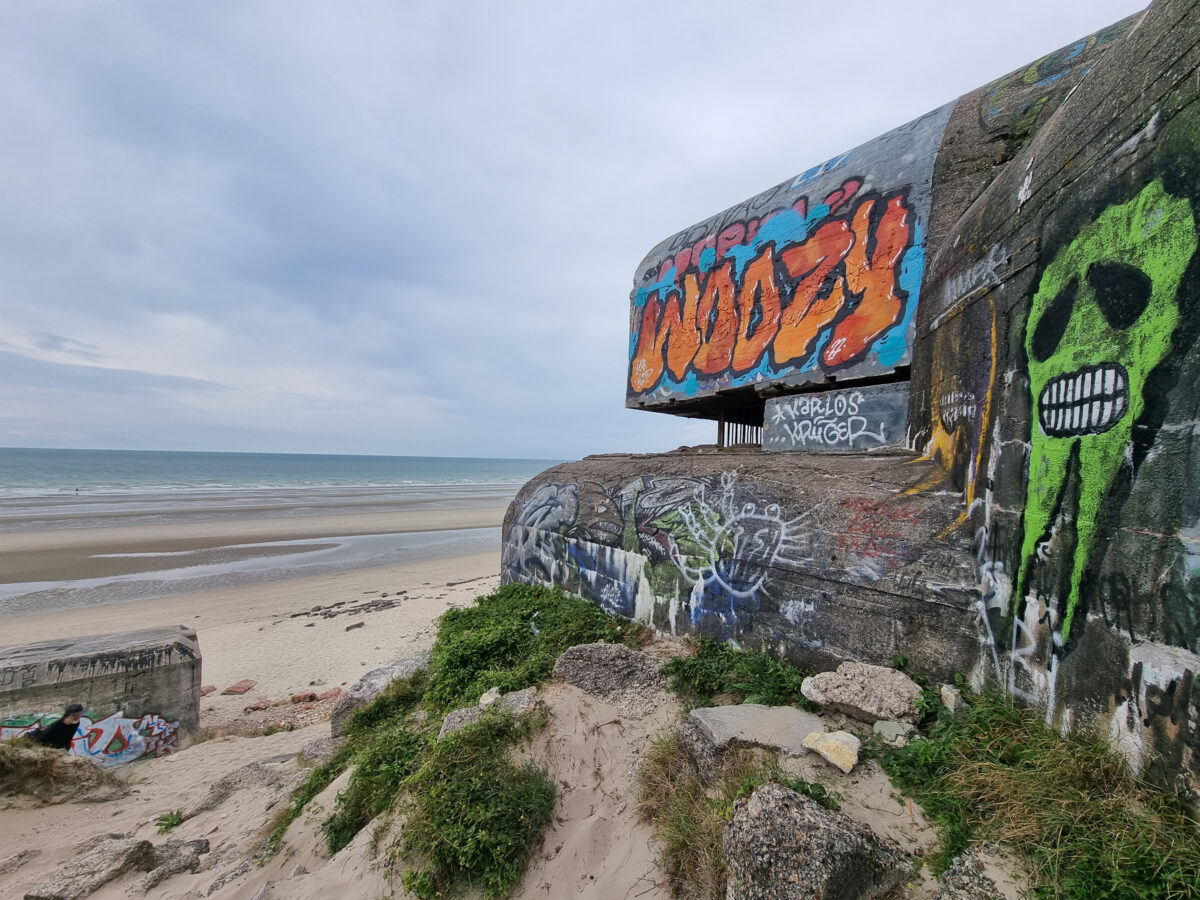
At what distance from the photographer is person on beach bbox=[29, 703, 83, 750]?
6.61 metres

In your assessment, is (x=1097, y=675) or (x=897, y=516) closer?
(x=1097, y=675)

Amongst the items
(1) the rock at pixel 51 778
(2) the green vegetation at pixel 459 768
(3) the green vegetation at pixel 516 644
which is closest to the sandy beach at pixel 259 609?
(1) the rock at pixel 51 778

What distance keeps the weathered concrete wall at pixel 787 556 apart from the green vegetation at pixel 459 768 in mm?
979

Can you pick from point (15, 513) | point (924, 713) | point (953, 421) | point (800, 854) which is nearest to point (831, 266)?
point (953, 421)

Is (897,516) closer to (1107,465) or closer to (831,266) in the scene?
(1107,465)

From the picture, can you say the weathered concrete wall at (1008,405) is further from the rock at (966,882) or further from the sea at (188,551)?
the sea at (188,551)

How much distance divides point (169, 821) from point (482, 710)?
3919 millimetres

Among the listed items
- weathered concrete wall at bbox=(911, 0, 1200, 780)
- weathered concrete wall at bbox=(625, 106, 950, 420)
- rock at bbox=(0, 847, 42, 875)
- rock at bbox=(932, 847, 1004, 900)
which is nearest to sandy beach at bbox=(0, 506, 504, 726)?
rock at bbox=(0, 847, 42, 875)

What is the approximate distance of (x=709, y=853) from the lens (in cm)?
303

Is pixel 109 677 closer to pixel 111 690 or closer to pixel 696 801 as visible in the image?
pixel 111 690

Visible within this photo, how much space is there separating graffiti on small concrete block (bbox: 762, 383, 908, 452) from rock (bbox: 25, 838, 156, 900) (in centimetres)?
879

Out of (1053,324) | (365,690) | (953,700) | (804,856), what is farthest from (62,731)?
(1053,324)

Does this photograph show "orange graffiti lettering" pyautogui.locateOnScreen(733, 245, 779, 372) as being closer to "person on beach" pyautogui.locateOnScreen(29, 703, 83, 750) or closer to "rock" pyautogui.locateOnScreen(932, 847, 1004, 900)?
"rock" pyautogui.locateOnScreen(932, 847, 1004, 900)

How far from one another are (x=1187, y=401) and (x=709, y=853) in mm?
3451
